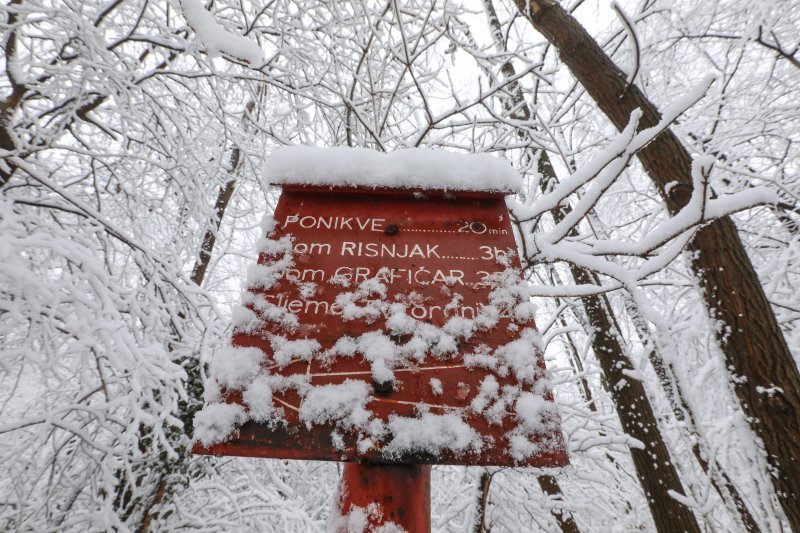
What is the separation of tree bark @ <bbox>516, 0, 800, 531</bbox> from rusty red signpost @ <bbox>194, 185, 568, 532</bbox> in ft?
5.91

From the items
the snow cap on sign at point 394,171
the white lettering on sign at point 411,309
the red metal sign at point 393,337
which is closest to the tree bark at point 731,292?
the snow cap on sign at point 394,171

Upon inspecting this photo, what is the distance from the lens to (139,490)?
3.05 meters

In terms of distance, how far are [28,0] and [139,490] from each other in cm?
339

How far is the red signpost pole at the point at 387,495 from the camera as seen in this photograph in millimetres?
789

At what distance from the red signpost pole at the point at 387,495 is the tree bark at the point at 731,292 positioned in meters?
2.04

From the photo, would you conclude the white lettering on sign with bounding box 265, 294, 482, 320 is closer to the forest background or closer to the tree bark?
the forest background

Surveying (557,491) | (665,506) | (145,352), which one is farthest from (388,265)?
(557,491)

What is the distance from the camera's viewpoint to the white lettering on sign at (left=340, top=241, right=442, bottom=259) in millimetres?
1067

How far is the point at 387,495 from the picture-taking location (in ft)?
2.62

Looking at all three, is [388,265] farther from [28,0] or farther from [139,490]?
[139,490]

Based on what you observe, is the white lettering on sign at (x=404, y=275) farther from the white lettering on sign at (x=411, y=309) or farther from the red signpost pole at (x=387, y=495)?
the red signpost pole at (x=387, y=495)

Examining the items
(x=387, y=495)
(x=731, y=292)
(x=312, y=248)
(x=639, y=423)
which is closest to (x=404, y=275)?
(x=312, y=248)

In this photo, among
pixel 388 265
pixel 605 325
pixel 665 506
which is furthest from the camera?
pixel 605 325

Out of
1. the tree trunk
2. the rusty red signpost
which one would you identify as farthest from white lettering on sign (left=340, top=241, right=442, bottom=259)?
the tree trunk
